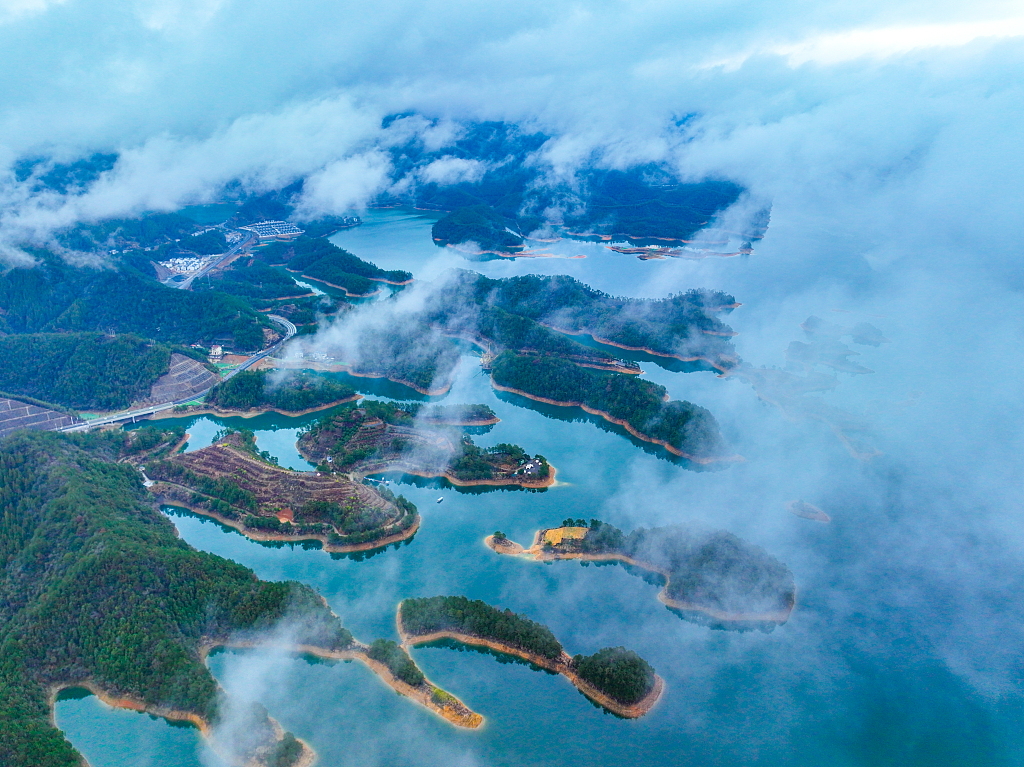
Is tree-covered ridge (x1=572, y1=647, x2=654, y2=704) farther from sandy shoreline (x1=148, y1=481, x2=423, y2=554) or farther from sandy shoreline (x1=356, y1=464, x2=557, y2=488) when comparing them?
sandy shoreline (x1=356, y1=464, x2=557, y2=488)

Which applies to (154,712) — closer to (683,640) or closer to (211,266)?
(683,640)

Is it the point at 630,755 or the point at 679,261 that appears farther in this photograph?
the point at 679,261

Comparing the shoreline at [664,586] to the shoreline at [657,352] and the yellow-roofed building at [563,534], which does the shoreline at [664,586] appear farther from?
the shoreline at [657,352]

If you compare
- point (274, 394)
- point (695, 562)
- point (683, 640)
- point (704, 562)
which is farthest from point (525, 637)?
point (274, 394)

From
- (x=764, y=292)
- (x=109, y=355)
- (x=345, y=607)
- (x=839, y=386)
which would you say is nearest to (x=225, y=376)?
(x=109, y=355)

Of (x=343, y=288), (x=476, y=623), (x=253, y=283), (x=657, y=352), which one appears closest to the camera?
(x=476, y=623)

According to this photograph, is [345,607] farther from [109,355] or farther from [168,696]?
[109,355]

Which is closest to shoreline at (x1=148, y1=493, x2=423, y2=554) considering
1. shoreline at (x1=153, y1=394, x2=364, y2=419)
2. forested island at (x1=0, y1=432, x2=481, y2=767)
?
forested island at (x1=0, y1=432, x2=481, y2=767)
